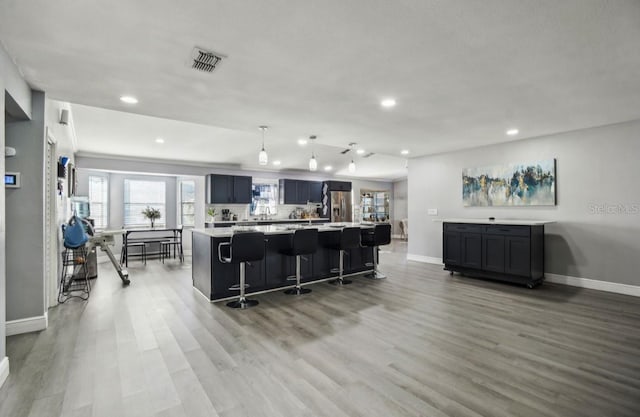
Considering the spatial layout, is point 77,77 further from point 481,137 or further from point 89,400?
point 481,137

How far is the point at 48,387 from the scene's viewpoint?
83.2 inches

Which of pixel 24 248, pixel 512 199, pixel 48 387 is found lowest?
pixel 48 387

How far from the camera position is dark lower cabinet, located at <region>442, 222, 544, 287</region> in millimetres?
4668

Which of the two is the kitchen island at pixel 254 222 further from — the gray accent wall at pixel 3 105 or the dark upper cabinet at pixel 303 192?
the gray accent wall at pixel 3 105

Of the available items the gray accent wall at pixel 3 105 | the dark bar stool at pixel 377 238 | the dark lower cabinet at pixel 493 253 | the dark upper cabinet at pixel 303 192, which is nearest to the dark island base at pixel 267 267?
the dark bar stool at pixel 377 238

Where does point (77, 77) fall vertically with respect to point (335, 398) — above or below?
above

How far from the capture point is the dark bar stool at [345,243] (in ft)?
16.0

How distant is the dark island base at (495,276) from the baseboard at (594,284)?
9.3 inches

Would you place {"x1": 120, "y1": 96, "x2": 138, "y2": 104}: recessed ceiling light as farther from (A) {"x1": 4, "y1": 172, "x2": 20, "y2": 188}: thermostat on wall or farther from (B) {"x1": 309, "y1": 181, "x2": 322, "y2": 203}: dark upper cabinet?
(B) {"x1": 309, "y1": 181, "x2": 322, "y2": 203}: dark upper cabinet

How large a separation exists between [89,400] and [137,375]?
1.05ft

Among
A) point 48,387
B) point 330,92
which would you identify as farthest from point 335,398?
point 330,92

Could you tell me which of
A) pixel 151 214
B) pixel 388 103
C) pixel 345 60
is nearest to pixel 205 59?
pixel 345 60

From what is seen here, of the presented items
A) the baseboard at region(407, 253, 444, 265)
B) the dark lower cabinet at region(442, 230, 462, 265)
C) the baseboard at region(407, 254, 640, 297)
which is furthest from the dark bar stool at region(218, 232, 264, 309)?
the baseboard at region(407, 254, 640, 297)

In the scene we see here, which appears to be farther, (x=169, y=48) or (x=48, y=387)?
(x=169, y=48)
